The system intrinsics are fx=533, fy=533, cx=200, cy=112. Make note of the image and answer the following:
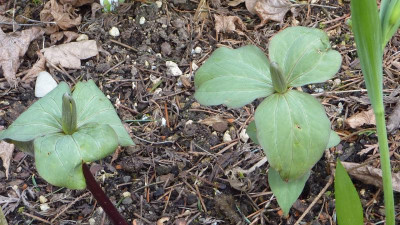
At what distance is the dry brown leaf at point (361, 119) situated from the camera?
171 centimetres

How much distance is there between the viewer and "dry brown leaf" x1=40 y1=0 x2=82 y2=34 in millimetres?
2102

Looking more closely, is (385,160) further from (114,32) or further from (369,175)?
(114,32)

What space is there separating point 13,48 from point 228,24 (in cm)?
83

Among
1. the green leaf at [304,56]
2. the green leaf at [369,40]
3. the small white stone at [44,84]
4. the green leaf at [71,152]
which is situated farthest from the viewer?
the small white stone at [44,84]

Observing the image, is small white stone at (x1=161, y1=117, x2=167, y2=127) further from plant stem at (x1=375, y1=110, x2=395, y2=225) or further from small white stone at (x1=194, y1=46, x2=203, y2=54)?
plant stem at (x1=375, y1=110, x2=395, y2=225)

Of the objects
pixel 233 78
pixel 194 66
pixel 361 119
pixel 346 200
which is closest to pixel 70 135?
pixel 233 78

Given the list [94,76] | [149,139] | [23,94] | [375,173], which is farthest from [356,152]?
[23,94]

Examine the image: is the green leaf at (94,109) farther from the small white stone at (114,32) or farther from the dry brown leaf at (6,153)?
the small white stone at (114,32)

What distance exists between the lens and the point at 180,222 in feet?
5.03

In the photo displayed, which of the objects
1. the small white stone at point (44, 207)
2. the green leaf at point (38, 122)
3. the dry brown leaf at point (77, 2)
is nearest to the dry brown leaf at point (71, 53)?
the dry brown leaf at point (77, 2)

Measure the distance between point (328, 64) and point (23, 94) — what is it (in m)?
1.17

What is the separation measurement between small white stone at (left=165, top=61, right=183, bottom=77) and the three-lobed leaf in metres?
0.65

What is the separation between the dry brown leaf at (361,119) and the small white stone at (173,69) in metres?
0.62

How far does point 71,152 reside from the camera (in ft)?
3.63
